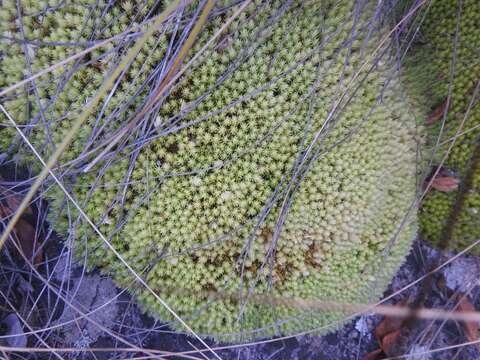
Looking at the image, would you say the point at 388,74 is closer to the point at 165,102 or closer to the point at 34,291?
the point at 165,102

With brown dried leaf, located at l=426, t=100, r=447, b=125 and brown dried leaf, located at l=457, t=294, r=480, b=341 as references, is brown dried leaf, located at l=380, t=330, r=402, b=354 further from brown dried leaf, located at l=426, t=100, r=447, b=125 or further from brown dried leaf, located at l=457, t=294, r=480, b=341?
brown dried leaf, located at l=426, t=100, r=447, b=125

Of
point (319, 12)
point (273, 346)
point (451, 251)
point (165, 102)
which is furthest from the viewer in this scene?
point (451, 251)

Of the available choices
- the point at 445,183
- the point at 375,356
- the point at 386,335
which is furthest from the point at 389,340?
the point at 445,183

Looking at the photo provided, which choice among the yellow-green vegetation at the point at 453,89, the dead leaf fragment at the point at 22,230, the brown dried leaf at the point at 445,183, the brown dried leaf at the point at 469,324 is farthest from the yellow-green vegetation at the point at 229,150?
the brown dried leaf at the point at 469,324

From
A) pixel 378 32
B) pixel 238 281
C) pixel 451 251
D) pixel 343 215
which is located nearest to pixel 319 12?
pixel 378 32

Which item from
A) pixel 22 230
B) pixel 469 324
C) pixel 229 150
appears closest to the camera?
pixel 229 150

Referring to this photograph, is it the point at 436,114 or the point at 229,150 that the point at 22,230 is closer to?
the point at 229,150

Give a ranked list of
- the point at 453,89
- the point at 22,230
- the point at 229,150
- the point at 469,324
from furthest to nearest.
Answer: the point at 469,324 < the point at 453,89 < the point at 22,230 < the point at 229,150
